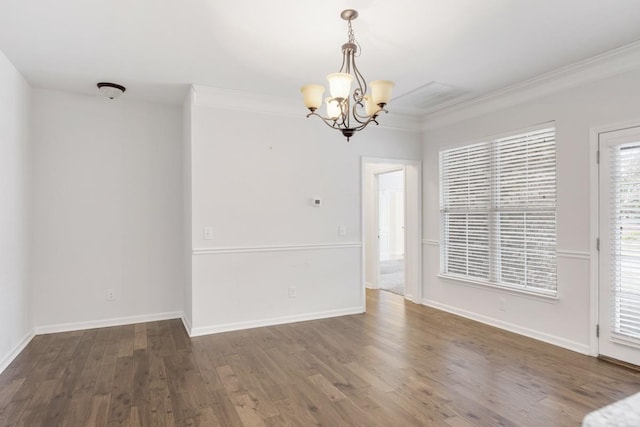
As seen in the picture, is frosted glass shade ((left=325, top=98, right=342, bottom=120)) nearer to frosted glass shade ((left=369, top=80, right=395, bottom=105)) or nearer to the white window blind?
frosted glass shade ((left=369, top=80, right=395, bottom=105))

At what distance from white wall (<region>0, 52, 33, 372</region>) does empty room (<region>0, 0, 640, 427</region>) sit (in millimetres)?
36

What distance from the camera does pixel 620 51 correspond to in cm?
313

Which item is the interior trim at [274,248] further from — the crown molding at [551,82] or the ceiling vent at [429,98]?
the crown molding at [551,82]

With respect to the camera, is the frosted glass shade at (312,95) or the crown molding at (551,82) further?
the crown molding at (551,82)

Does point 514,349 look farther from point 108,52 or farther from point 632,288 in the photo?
point 108,52

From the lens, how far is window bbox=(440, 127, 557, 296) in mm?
3838

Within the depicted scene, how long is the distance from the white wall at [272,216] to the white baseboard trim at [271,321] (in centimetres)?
1

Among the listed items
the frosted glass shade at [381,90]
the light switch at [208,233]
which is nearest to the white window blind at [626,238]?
the frosted glass shade at [381,90]

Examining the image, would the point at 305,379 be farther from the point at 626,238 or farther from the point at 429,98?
the point at 429,98

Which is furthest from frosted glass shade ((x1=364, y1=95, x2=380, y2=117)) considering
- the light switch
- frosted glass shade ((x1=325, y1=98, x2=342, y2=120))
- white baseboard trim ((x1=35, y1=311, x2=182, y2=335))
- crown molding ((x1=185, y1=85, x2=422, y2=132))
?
white baseboard trim ((x1=35, y1=311, x2=182, y2=335))

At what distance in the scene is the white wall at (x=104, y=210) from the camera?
4.13m

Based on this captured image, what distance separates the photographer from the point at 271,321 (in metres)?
4.40

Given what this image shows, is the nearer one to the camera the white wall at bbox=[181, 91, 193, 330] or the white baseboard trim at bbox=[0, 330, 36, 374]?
the white baseboard trim at bbox=[0, 330, 36, 374]

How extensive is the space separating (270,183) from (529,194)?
9.41 feet
